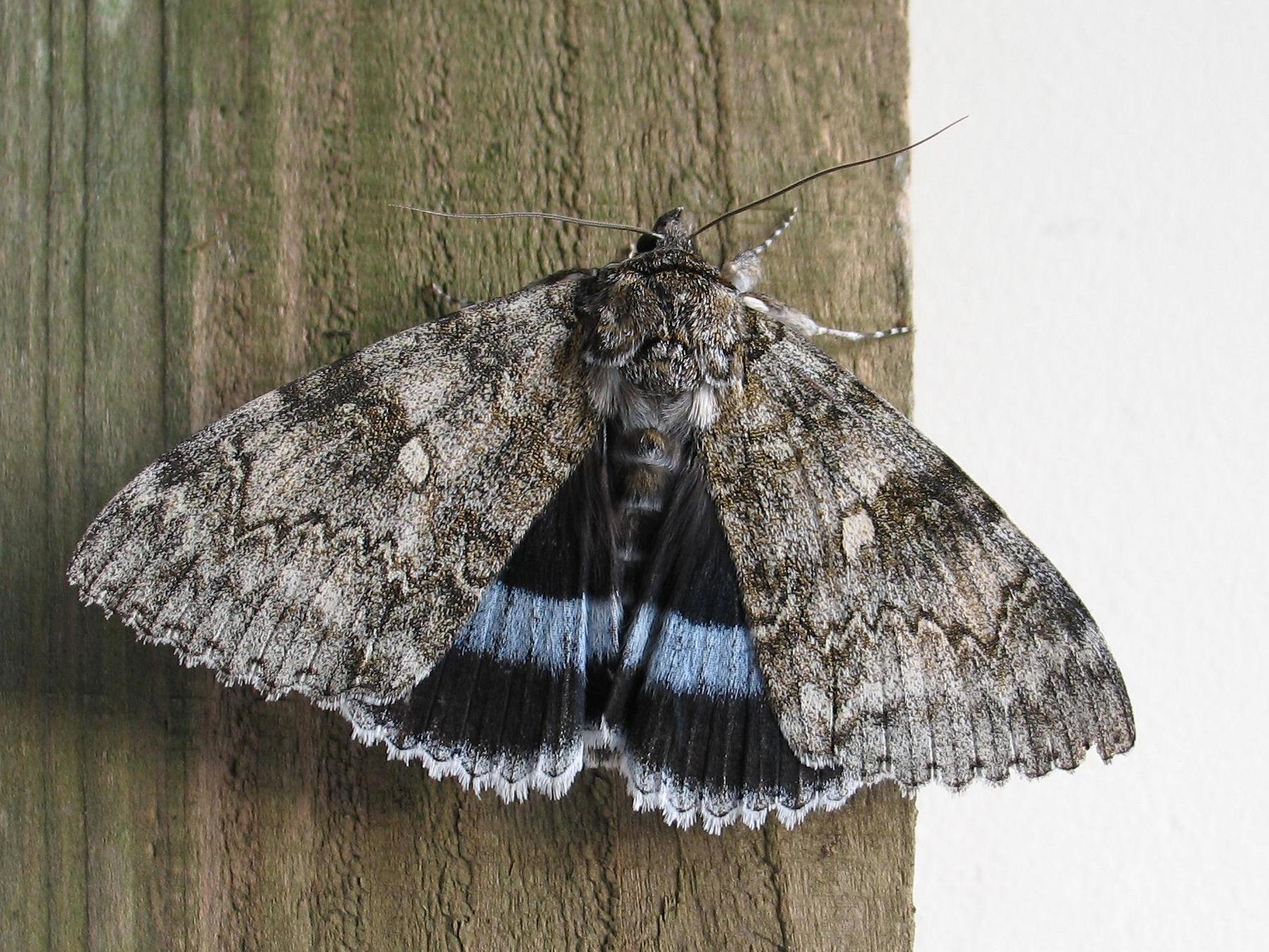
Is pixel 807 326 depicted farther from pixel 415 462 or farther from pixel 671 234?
pixel 415 462

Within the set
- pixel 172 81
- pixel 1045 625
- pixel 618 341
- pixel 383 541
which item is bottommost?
pixel 1045 625

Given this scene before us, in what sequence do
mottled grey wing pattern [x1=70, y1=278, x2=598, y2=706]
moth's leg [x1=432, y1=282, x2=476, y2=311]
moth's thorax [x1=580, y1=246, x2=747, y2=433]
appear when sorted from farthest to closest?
moth's leg [x1=432, y1=282, x2=476, y2=311], moth's thorax [x1=580, y1=246, x2=747, y2=433], mottled grey wing pattern [x1=70, y1=278, x2=598, y2=706]

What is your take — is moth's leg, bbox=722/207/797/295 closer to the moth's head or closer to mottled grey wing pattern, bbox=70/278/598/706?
the moth's head

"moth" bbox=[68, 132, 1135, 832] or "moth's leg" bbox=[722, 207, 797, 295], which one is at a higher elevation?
"moth's leg" bbox=[722, 207, 797, 295]

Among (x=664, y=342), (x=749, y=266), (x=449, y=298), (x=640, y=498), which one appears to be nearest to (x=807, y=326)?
(x=749, y=266)

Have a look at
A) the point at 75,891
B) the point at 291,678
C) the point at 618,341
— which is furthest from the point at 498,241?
the point at 75,891

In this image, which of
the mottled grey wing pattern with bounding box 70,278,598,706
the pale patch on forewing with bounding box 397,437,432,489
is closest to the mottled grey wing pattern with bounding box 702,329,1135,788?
the mottled grey wing pattern with bounding box 70,278,598,706

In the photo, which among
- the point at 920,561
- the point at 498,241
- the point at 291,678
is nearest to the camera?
the point at 291,678

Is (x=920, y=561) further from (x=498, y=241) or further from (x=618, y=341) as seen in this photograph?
(x=498, y=241)

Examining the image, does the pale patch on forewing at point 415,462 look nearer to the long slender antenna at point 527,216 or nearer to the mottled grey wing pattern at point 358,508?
the mottled grey wing pattern at point 358,508
